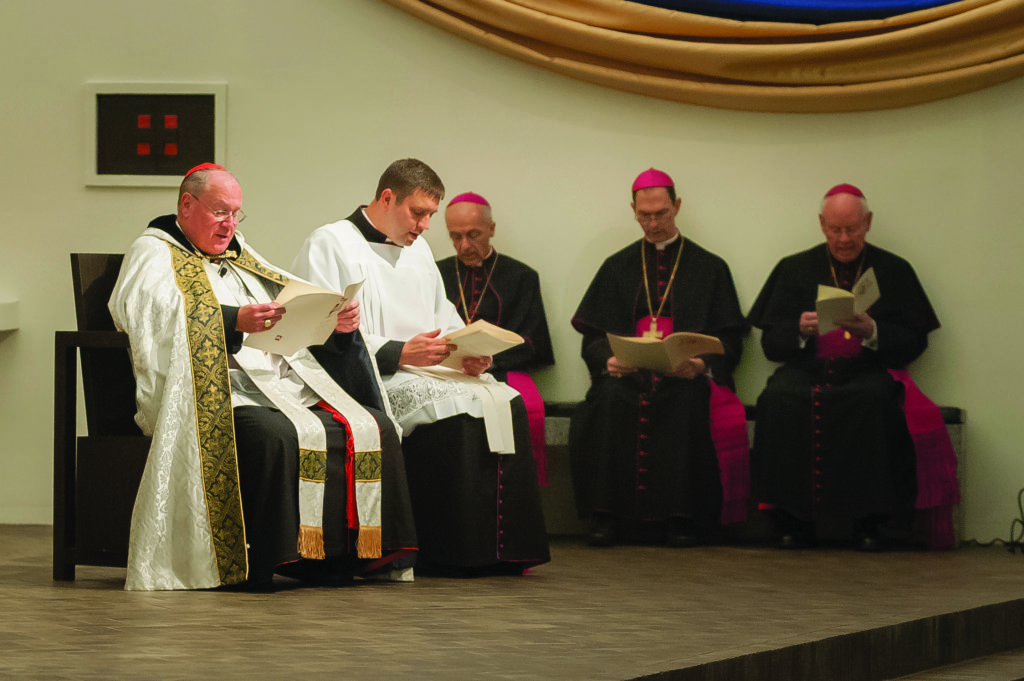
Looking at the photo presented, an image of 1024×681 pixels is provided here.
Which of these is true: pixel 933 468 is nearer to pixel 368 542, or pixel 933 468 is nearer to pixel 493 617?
pixel 368 542

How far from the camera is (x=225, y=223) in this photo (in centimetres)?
495

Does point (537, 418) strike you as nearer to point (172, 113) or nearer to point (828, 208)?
point (828, 208)

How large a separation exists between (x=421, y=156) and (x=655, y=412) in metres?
1.76

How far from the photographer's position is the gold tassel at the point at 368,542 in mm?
4688

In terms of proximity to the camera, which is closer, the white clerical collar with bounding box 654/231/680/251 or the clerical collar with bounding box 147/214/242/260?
the clerical collar with bounding box 147/214/242/260

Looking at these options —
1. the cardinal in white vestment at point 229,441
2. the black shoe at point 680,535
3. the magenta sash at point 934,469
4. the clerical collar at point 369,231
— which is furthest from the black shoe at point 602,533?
the clerical collar at point 369,231

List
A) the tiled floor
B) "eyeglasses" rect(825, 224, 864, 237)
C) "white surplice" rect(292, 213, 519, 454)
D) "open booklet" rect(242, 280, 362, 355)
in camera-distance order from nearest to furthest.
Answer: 1. the tiled floor
2. "open booklet" rect(242, 280, 362, 355)
3. "white surplice" rect(292, 213, 519, 454)
4. "eyeglasses" rect(825, 224, 864, 237)

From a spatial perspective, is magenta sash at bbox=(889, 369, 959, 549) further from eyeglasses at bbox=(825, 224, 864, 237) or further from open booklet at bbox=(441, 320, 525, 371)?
open booklet at bbox=(441, 320, 525, 371)

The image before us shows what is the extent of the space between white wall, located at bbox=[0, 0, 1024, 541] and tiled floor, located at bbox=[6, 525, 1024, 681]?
61.4 inches

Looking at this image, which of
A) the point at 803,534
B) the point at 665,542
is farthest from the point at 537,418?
the point at 803,534

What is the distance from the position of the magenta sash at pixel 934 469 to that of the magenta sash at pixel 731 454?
2.35ft

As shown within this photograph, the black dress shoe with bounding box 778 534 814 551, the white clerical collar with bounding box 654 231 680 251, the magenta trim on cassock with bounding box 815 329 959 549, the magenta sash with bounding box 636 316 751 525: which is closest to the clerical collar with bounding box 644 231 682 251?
the white clerical collar with bounding box 654 231 680 251

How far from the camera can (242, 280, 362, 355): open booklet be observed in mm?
4586

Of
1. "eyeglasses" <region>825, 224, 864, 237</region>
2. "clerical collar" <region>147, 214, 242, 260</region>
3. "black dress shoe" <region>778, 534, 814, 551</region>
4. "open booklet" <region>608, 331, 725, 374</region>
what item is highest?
"eyeglasses" <region>825, 224, 864, 237</region>
